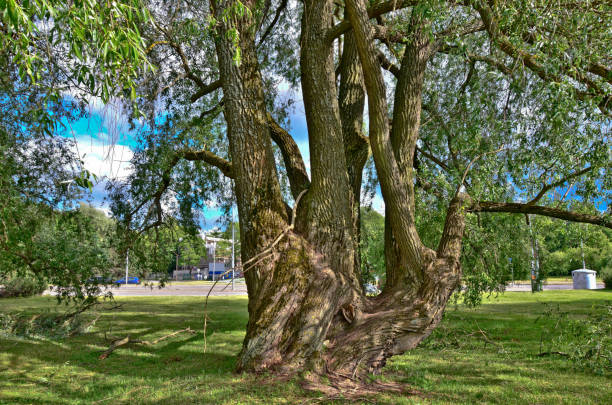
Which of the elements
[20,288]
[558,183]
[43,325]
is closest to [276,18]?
[558,183]

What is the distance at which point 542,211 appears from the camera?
7168 mm

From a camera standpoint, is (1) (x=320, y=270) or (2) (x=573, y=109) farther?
(1) (x=320, y=270)

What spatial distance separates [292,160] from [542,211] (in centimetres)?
444

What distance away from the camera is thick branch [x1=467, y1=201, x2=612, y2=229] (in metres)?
6.52

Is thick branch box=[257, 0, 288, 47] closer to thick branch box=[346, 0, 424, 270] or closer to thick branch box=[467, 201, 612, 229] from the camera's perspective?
thick branch box=[346, 0, 424, 270]

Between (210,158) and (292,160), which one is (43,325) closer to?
(210,158)

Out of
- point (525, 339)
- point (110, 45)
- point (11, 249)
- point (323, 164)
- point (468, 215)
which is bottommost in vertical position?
point (525, 339)

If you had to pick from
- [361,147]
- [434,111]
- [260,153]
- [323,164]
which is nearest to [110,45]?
[260,153]

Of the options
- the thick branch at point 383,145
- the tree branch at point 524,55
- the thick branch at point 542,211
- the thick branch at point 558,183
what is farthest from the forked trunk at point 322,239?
the thick branch at point 558,183

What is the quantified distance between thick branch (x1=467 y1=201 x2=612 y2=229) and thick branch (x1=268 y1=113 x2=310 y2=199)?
9.90 feet

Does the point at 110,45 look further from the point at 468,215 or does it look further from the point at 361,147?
the point at 468,215

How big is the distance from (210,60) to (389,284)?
20.7ft

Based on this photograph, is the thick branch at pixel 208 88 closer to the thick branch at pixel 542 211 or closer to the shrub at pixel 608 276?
the thick branch at pixel 542 211

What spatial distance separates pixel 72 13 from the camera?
10.1ft
